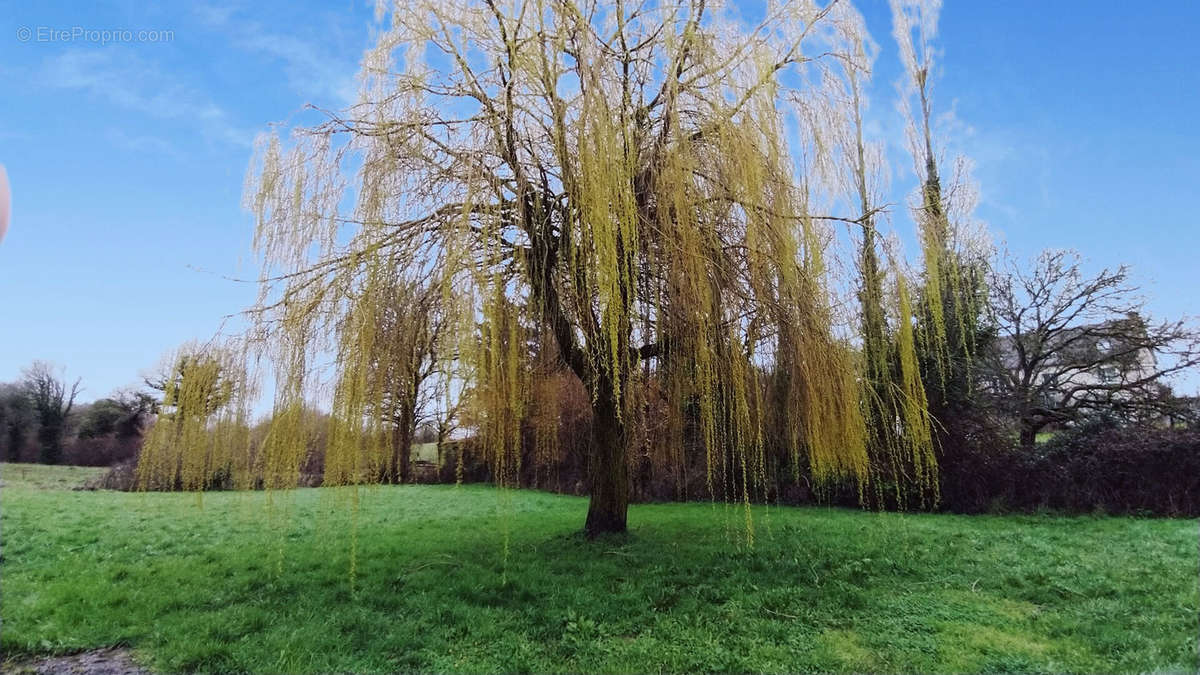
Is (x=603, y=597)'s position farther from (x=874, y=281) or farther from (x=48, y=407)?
(x=48, y=407)

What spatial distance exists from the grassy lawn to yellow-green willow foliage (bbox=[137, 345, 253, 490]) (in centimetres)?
55

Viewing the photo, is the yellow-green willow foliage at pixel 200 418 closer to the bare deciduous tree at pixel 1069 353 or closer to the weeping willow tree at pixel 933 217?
the weeping willow tree at pixel 933 217

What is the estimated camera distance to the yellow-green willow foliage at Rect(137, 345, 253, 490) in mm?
3973

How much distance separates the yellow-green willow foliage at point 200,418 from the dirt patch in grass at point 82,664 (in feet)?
3.30

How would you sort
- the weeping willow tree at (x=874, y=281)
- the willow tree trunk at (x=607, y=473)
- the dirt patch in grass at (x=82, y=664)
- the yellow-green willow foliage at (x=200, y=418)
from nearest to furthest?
the dirt patch in grass at (x=82, y=664) < the yellow-green willow foliage at (x=200, y=418) < the weeping willow tree at (x=874, y=281) < the willow tree trunk at (x=607, y=473)

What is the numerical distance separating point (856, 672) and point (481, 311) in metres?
2.78

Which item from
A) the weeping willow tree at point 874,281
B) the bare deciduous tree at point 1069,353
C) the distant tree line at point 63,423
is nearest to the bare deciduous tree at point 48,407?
the distant tree line at point 63,423

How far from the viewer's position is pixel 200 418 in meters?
4.02

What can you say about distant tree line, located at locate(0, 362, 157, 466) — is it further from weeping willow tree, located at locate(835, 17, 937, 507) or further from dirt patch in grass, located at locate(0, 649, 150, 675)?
weeping willow tree, located at locate(835, 17, 937, 507)

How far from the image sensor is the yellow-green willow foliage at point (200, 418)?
3.97 m

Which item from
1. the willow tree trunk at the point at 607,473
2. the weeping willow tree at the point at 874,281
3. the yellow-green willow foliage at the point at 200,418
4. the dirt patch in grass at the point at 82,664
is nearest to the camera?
the dirt patch in grass at the point at 82,664

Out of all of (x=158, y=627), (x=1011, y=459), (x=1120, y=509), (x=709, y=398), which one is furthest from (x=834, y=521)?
(x=158, y=627)

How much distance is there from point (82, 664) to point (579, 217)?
12.5ft

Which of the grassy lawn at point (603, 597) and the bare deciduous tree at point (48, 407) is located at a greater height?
the bare deciduous tree at point (48, 407)
